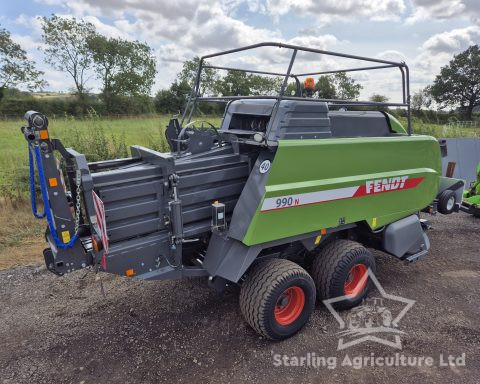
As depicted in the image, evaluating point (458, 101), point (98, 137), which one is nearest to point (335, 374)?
point (98, 137)

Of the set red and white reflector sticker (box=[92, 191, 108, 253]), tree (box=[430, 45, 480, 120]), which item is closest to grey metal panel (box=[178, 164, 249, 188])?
red and white reflector sticker (box=[92, 191, 108, 253])

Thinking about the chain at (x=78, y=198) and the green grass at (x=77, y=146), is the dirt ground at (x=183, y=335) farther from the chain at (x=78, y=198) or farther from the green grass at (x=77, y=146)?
the green grass at (x=77, y=146)

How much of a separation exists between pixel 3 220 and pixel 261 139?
17.3 feet

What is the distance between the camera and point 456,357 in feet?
10.5

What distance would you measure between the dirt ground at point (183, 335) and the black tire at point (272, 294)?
163 millimetres

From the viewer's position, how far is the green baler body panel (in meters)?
3.16

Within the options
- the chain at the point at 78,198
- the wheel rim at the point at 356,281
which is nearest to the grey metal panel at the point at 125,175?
the chain at the point at 78,198

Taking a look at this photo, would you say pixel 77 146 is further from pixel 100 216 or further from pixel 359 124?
pixel 359 124

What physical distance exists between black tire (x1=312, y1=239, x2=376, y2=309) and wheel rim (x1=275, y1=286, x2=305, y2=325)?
38cm

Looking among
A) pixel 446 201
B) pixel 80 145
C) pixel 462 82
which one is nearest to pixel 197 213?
pixel 446 201

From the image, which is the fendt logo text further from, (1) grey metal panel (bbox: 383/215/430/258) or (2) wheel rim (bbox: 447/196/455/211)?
(2) wheel rim (bbox: 447/196/455/211)

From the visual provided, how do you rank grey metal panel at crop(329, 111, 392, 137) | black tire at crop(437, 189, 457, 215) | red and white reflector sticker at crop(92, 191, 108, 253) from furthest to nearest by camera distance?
black tire at crop(437, 189, 457, 215)
grey metal panel at crop(329, 111, 392, 137)
red and white reflector sticker at crop(92, 191, 108, 253)

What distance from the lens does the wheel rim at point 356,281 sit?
3.95 m

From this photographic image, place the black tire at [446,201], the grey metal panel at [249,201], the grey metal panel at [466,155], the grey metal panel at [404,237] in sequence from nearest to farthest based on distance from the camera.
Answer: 1. the grey metal panel at [249,201]
2. the grey metal panel at [404,237]
3. the black tire at [446,201]
4. the grey metal panel at [466,155]
